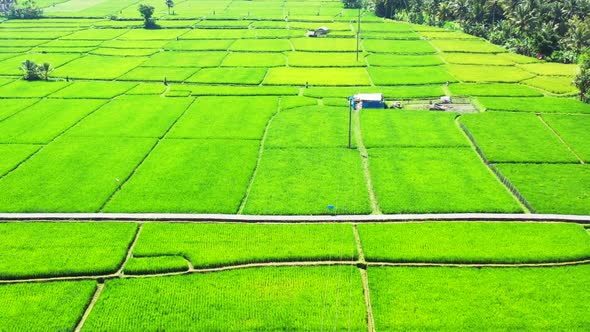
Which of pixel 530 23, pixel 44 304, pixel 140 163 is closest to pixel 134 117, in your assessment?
pixel 140 163

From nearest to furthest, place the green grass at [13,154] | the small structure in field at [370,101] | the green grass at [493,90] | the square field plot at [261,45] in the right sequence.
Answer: the green grass at [13,154] < the small structure in field at [370,101] < the green grass at [493,90] < the square field plot at [261,45]

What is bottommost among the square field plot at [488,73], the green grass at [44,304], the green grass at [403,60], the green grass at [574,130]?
the green grass at [44,304]

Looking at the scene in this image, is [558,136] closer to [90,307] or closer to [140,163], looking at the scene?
[140,163]

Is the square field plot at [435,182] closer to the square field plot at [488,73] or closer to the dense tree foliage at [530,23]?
the square field plot at [488,73]

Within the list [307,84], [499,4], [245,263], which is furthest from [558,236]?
[499,4]

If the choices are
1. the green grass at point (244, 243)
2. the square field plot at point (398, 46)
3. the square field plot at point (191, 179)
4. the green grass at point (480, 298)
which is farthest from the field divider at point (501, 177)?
the square field plot at point (398, 46)
